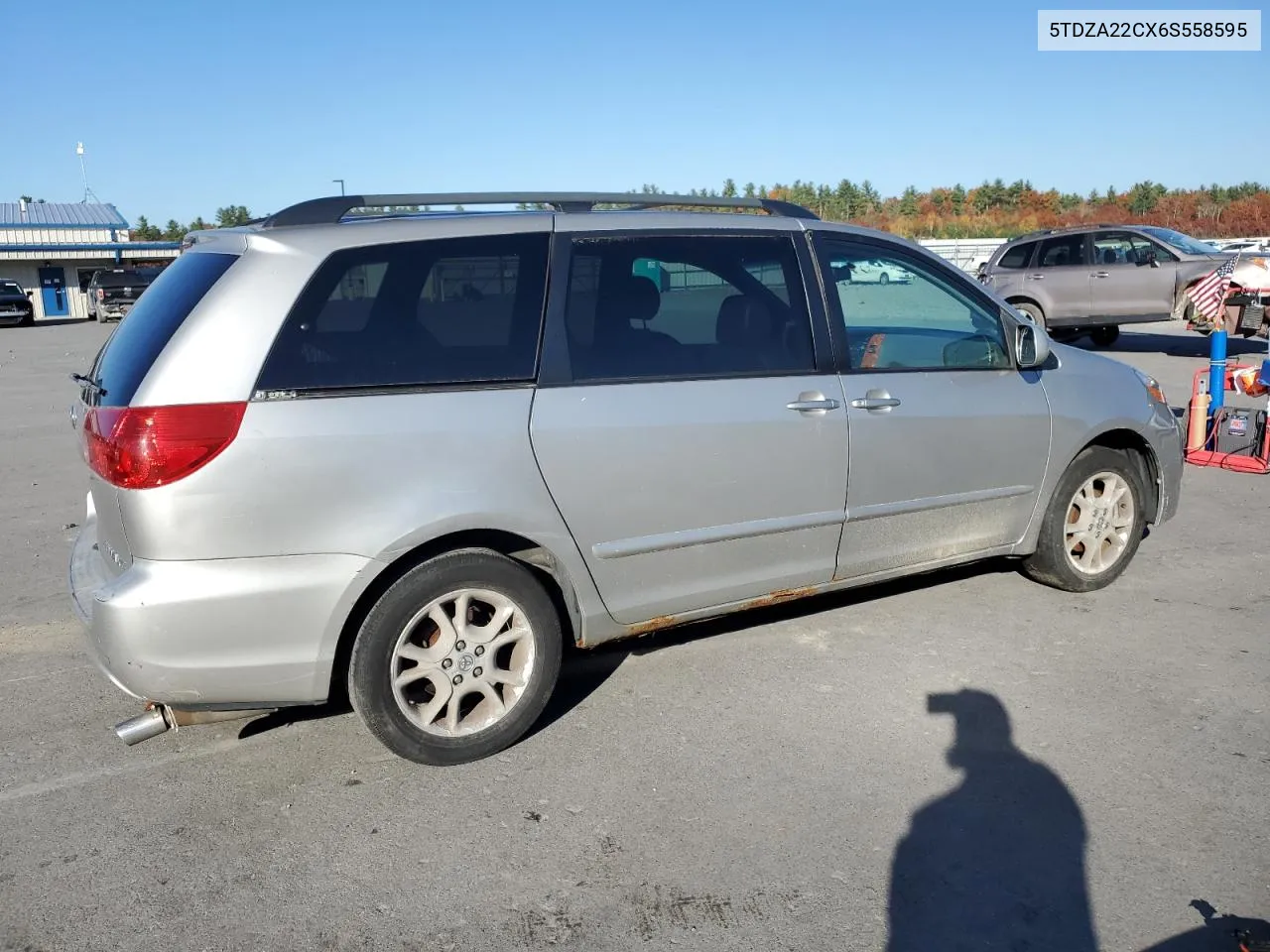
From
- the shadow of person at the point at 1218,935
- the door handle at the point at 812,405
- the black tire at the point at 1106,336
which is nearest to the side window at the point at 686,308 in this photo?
the door handle at the point at 812,405

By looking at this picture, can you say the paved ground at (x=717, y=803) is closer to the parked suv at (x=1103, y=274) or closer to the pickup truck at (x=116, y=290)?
the parked suv at (x=1103, y=274)

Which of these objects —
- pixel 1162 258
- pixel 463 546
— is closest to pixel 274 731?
pixel 463 546

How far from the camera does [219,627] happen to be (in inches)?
133

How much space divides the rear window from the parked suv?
15.1 m

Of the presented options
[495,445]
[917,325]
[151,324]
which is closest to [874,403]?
[917,325]

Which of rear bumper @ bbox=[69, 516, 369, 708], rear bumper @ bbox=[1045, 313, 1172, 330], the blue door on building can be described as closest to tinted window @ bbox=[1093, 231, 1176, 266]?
rear bumper @ bbox=[1045, 313, 1172, 330]

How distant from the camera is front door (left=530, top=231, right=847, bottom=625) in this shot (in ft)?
12.8

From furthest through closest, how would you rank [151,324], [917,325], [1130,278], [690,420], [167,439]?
[1130,278], [917,325], [690,420], [151,324], [167,439]

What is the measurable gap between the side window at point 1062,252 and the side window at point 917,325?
13.2 m

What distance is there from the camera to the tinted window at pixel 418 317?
11.5 feet

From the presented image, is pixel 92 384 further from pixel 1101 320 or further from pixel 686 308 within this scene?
pixel 1101 320

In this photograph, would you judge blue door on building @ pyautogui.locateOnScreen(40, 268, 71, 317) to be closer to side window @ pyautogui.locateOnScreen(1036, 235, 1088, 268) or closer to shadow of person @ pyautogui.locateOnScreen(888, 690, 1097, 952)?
side window @ pyautogui.locateOnScreen(1036, 235, 1088, 268)

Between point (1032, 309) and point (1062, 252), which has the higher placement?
point (1062, 252)

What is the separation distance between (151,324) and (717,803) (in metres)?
2.43
